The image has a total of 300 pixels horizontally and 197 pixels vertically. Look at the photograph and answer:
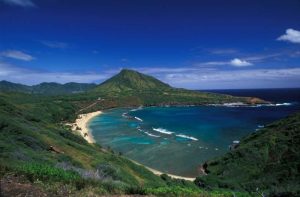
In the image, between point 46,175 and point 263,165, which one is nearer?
point 46,175

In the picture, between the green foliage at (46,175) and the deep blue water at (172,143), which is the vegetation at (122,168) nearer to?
the green foliage at (46,175)

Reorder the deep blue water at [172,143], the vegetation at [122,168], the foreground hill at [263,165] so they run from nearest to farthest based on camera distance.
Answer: the vegetation at [122,168], the foreground hill at [263,165], the deep blue water at [172,143]

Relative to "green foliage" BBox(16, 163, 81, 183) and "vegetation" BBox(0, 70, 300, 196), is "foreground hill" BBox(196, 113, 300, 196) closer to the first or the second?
"vegetation" BBox(0, 70, 300, 196)

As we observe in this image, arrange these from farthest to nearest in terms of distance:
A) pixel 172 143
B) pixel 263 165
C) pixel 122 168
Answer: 1. pixel 172 143
2. pixel 263 165
3. pixel 122 168

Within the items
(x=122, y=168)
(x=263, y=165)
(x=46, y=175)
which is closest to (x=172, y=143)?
(x=263, y=165)

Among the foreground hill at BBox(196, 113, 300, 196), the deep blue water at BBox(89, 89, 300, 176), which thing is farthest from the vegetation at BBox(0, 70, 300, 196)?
the deep blue water at BBox(89, 89, 300, 176)

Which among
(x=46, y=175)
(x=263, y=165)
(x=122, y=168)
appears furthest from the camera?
(x=263, y=165)

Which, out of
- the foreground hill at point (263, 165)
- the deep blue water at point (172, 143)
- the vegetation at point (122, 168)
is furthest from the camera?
the deep blue water at point (172, 143)

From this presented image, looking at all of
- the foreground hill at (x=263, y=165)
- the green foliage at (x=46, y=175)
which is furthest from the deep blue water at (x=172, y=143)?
the green foliage at (x=46, y=175)

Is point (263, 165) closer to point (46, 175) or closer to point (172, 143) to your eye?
point (172, 143)
